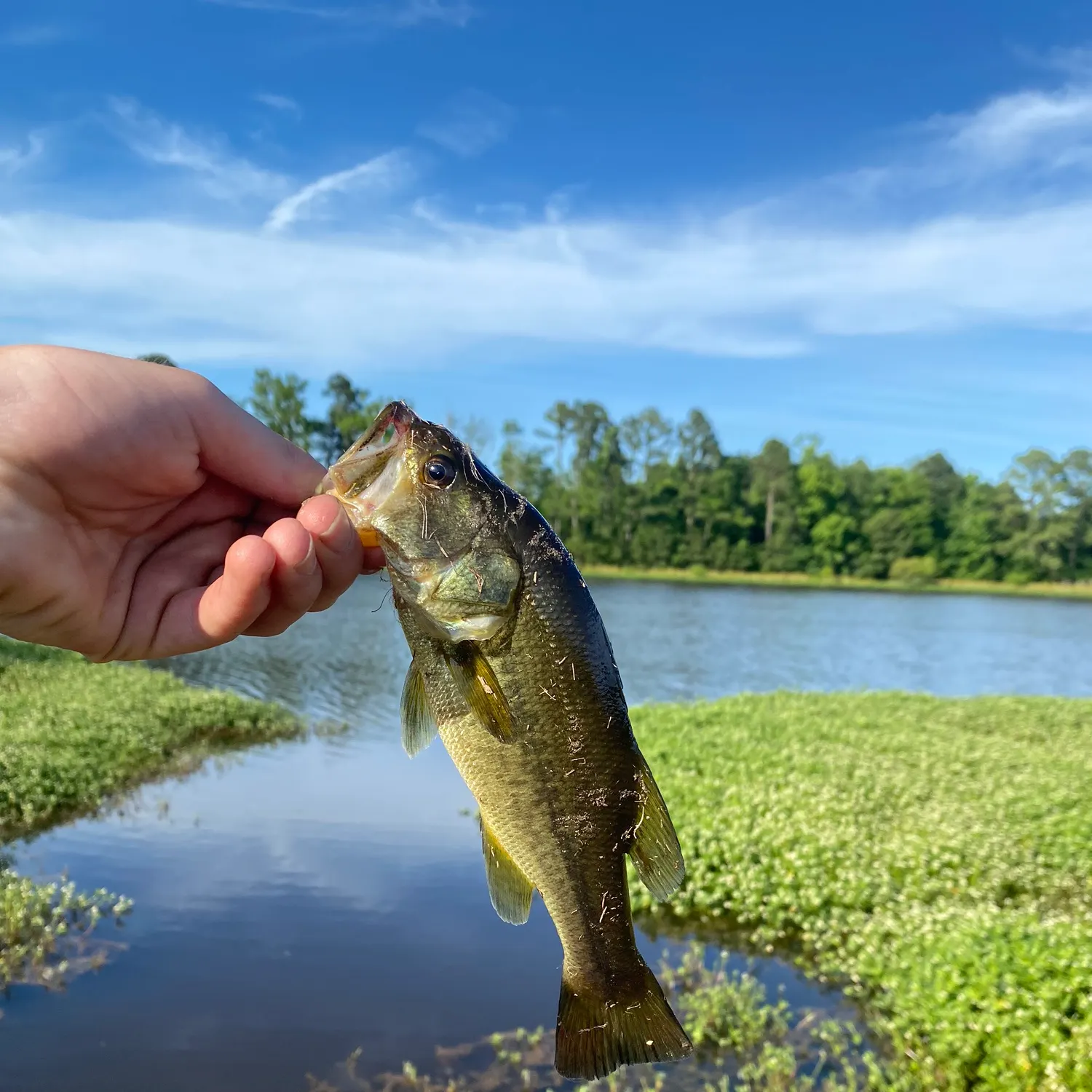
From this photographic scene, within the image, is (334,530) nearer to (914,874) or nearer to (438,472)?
(438,472)

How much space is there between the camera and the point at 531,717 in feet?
8.16

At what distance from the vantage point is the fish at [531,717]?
97.6 inches

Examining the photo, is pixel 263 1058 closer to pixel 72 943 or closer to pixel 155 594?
pixel 72 943

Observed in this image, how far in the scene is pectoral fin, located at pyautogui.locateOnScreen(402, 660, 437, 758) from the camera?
2.62m

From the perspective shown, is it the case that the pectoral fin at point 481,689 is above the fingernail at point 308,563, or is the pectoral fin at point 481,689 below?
below

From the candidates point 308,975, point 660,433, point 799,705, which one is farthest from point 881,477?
point 308,975

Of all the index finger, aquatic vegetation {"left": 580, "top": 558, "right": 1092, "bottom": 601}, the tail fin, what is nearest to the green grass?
the tail fin

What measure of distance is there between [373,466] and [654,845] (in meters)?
1.37

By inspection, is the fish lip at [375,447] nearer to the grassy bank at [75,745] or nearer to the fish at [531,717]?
the fish at [531,717]

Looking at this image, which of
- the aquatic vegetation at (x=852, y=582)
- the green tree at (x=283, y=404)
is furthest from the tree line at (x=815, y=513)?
the green tree at (x=283, y=404)

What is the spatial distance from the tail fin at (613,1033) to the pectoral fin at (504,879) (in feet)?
0.97

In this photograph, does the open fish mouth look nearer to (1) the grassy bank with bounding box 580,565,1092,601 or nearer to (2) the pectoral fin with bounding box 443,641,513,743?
(2) the pectoral fin with bounding box 443,641,513,743

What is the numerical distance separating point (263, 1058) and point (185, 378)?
605 cm

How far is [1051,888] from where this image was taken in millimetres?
8883
